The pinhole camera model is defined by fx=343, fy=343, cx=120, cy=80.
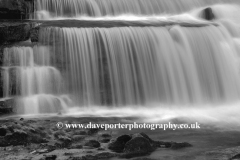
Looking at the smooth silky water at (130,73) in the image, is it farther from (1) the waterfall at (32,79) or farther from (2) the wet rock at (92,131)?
(2) the wet rock at (92,131)

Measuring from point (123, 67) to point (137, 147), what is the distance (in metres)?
6.73

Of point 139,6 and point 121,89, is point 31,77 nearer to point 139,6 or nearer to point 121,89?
point 121,89

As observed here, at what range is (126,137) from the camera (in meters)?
7.27

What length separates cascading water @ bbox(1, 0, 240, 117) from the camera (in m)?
12.4

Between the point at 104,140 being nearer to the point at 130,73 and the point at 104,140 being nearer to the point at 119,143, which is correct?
the point at 119,143

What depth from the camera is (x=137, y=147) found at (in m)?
6.96

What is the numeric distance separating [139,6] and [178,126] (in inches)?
425

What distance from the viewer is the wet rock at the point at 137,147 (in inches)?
269

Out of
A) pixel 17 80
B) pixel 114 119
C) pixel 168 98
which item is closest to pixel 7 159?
pixel 114 119

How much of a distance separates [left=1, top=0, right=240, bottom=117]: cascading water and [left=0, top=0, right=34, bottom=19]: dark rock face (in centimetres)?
287

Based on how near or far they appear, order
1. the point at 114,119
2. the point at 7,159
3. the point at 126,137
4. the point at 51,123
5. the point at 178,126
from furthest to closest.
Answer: the point at 114,119 → the point at 178,126 → the point at 51,123 → the point at 126,137 → the point at 7,159

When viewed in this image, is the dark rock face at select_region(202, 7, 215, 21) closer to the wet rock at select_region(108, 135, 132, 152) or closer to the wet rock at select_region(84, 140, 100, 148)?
the wet rock at select_region(108, 135, 132, 152)

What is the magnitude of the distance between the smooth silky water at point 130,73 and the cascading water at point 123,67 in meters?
0.03

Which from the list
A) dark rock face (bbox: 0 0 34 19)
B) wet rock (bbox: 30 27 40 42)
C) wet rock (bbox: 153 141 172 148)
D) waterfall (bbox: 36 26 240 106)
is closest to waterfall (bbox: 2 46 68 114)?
wet rock (bbox: 30 27 40 42)
